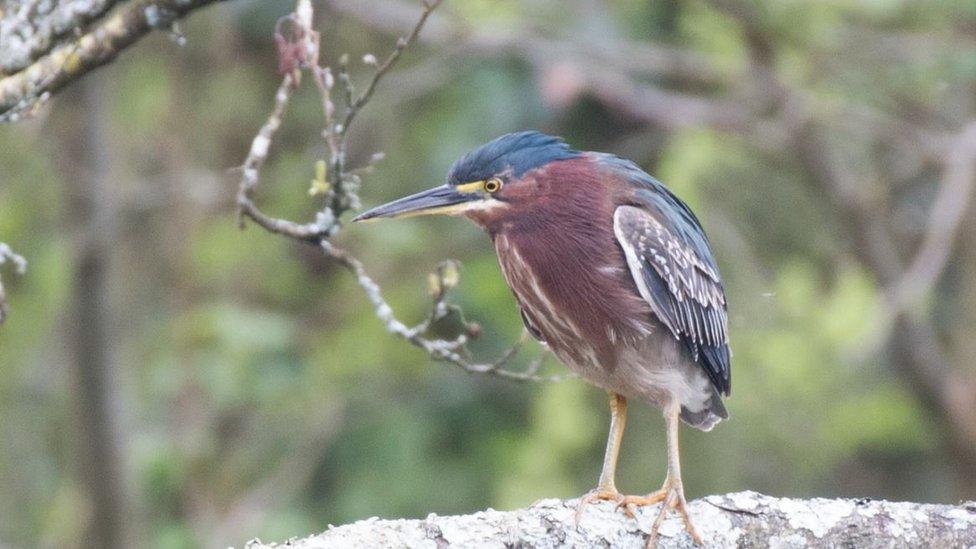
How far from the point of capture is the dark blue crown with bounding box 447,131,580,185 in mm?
3875

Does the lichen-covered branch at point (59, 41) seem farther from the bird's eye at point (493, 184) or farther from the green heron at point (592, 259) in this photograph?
the bird's eye at point (493, 184)

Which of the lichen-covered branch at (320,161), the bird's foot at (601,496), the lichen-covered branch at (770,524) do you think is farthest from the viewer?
the bird's foot at (601,496)

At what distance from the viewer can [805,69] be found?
25.7 ft

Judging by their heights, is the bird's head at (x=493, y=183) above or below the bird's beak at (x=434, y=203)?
above

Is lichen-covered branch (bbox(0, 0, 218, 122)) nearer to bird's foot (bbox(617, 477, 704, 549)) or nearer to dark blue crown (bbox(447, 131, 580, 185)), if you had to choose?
dark blue crown (bbox(447, 131, 580, 185))

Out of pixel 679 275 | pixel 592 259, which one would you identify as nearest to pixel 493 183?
pixel 592 259

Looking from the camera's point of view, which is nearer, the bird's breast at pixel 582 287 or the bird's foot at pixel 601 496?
the bird's foot at pixel 601 496

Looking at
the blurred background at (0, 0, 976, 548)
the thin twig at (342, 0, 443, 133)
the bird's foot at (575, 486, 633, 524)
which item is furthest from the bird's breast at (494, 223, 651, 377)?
the blurred background at (0, 0, 976, 548)

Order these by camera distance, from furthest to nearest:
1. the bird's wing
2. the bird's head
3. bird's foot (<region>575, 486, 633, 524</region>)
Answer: the bird's wing → the bird's head → bird's foot (<region>575, 486, 633, 524</region>)

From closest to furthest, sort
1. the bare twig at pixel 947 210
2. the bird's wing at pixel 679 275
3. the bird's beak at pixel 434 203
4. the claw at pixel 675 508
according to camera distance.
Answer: the claw at pixel 675 508, the bird's beak at pixel 434 203, the bird's wing at pixel 679 275, the bare twig at pixel 947 210

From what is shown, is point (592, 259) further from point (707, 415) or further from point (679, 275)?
point (707, 415)

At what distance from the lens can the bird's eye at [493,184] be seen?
3896mm

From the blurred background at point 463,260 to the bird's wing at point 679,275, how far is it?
2.40 meters

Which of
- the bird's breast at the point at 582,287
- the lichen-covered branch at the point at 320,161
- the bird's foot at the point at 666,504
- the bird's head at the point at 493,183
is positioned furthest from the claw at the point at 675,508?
the bird's head at the point at 493,183
